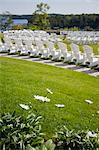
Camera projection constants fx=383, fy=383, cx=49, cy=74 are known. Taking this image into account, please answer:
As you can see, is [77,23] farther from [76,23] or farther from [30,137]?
[30,137]

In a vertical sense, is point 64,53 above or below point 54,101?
below

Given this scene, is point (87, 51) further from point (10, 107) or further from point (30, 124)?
point (30, 124)

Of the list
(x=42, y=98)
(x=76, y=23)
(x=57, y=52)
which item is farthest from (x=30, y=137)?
(x=76, y=23)

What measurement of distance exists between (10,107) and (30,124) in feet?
3.99

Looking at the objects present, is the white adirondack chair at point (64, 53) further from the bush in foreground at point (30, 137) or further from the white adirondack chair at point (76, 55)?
the bush in foreground at point (30, 137)

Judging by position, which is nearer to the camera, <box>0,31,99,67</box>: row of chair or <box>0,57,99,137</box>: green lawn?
<box>0,57,99,137</box>: green lawn

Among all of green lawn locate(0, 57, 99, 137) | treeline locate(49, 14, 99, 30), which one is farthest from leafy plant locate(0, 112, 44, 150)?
treeline locate(49, 14, 99, 30)

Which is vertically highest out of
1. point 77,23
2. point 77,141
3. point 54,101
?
point 77,141

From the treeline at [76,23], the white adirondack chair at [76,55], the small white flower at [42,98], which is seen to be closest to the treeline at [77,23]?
the treeline at [76,23]

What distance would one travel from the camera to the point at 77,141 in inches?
147

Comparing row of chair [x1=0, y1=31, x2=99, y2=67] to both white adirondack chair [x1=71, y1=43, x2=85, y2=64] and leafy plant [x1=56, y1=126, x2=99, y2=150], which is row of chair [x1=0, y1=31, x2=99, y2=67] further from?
leafy plant [x1=56, y1=126, x2=99, y2=150]

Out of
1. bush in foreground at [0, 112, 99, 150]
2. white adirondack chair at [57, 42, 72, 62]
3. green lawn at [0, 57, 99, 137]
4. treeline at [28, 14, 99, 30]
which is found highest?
bush in foreground at [0, 112, 99, 150]

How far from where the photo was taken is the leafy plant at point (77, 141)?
365 centimetres

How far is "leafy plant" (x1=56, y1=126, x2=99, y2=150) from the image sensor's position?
365 cm
